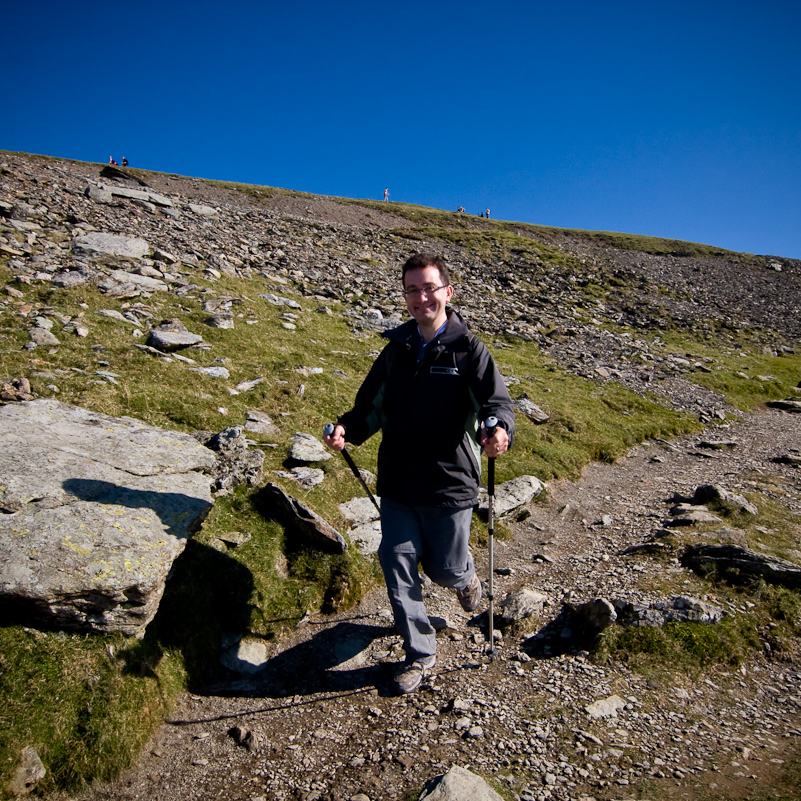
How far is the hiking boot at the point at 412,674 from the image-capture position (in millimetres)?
5539

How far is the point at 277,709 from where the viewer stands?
18.0 ft

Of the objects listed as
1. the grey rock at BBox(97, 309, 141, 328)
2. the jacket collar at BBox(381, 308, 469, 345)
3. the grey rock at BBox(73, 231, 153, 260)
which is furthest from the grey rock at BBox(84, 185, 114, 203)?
the jacket collar at BBox(381, 308, 469, 345)

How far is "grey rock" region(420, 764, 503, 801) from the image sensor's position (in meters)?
4.00

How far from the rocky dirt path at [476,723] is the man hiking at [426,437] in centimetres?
69

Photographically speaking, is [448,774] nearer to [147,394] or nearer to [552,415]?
[147,394]

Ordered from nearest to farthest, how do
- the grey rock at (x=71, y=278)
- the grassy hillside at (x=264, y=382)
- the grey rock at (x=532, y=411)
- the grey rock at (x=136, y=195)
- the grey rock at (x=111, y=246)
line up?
the grassy hillside at (x=264, y=382) < the grey rock at (x=532, y=411) < the grey rock at (x=71, y=278) < the grey rock at (x=111, y=246) < the grey rock at (x=136, y=195)

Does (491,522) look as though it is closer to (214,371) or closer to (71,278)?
(214,371)

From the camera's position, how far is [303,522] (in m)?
7.66

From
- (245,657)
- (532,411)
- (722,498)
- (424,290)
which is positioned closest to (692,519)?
(722,498)

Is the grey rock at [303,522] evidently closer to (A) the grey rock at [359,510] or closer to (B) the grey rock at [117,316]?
(A) the grey rock at [359,510]

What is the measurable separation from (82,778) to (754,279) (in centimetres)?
6404

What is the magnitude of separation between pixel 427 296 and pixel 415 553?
2.82m

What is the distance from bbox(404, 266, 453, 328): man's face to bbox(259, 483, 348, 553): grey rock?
147 inches

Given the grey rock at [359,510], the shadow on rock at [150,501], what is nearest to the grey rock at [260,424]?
the grey rock at [359,510]
